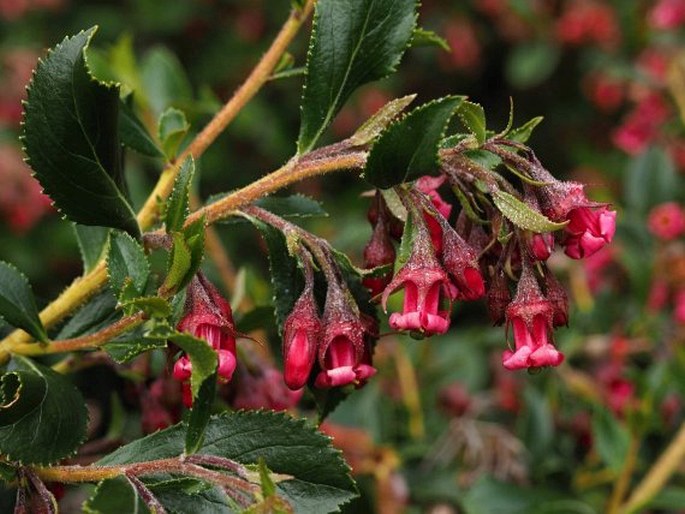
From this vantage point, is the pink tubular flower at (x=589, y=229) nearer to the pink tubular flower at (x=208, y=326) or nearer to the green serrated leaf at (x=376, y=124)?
the green serrated leaf at (x=376, y=124)

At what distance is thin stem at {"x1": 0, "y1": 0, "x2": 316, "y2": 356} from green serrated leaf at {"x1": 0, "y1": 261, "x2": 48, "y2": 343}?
5 centimetres

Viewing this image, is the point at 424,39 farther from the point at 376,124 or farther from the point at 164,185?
the point at 164,185

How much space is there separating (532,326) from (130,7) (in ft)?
13.1

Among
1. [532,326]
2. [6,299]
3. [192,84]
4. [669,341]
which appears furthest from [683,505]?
[192,84]

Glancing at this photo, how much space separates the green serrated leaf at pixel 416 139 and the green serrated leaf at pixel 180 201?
0.21m

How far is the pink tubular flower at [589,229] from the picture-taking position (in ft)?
4.13

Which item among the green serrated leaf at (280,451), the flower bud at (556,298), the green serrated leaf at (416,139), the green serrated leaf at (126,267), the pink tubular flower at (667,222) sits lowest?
the green serrated leaf at (280,451)

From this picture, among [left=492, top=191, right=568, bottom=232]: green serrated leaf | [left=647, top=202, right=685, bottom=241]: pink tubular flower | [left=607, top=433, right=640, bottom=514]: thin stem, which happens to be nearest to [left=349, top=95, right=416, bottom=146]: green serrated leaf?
[left=492, top=191, right=568, bottom=232]: green serrated leaf

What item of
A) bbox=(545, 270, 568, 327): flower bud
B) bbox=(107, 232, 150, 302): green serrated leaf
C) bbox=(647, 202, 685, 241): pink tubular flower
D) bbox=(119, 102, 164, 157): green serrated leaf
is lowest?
bbox=(545, 270, 568, 327): flower bud

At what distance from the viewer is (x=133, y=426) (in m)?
2.08

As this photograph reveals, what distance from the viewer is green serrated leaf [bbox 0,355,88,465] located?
50.3 inches

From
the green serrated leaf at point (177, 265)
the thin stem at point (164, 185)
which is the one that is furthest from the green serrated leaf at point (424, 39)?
the green serrated leaf at point (177, 265)

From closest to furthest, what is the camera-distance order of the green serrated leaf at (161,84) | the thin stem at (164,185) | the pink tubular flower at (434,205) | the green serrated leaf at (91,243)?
→ 1. the pink tubular flower at (434,205)
2. the thin stem at (164,185)
3. the green serrated leaf at (91,243)
4. the green serrated leaf at (161,84)

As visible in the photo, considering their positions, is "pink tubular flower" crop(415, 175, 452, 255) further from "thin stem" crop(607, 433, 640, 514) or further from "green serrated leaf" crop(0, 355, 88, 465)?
"thin stem" crop(607, 433, 640, 514)
